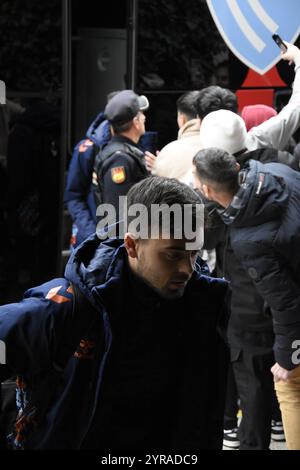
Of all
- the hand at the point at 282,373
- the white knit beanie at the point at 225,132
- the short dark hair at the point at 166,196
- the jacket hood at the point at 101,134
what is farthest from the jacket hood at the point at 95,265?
the jacket hood at the point at 101,134

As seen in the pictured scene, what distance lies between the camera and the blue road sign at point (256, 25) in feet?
15.2

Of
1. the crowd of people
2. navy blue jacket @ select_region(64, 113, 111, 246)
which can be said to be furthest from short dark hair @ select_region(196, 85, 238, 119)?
the crowd of people

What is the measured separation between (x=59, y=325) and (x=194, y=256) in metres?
0.40

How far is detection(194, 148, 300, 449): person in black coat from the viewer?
3.55 m

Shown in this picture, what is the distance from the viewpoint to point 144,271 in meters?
2.32

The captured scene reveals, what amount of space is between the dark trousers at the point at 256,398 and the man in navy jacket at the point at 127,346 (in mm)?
1744

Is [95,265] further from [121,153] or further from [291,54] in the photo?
[291,54]

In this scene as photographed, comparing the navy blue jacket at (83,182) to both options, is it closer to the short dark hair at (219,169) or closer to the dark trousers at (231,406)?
the dark trousers at (231,406)

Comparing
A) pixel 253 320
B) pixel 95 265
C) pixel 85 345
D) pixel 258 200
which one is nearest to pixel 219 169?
pixel 258 200

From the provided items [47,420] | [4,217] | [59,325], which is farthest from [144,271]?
[4,217]

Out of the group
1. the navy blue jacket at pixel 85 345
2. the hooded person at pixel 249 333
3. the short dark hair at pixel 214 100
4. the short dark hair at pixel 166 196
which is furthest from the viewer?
the short dark hair at pixel 214 100

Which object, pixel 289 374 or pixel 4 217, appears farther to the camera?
pixel 4 217

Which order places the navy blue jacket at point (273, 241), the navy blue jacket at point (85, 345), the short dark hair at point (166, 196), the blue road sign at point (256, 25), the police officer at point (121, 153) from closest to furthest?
the navy blue jacket at point (85, 345) → the short dark hair at point (166, 196) → the navy blue jacket at point (273, 241) → the police officer at point (121, 153) → the blue road sign at point (256, 25)

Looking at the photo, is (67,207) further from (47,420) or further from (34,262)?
(47,420)
